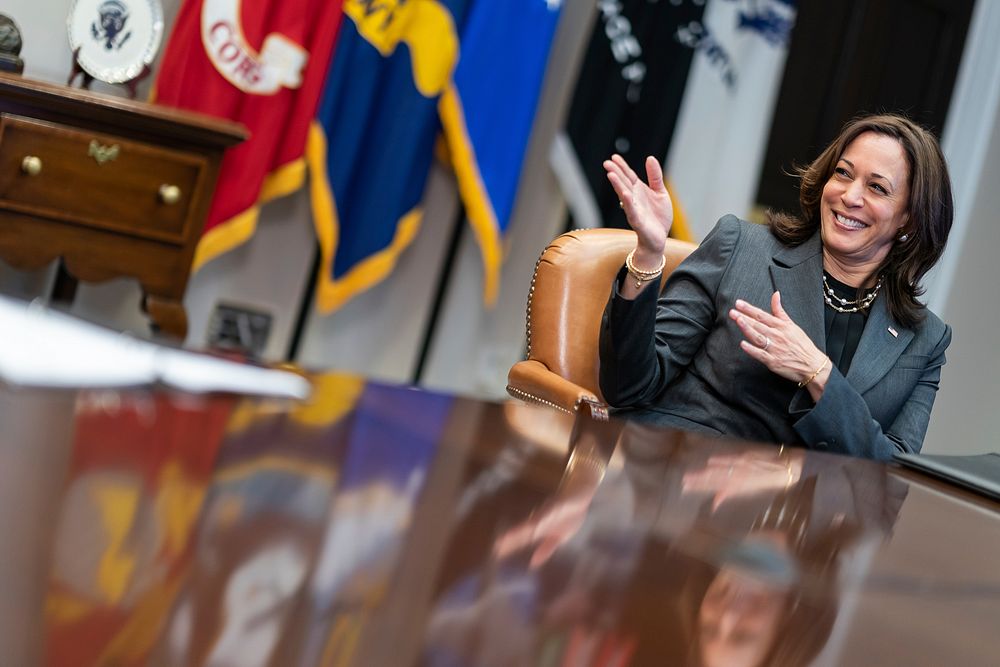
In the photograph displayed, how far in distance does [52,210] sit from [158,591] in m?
2.46

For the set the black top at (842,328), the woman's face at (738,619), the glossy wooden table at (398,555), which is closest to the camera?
the glossy wooden table at (398,555)

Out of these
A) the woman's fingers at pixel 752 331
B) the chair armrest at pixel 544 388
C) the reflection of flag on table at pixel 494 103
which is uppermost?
the reflection of flag on table at pixel 494 103

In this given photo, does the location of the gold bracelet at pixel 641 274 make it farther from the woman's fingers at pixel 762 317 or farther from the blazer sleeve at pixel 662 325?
the woman's fingers at pixel 762 317

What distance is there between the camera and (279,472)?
521 millimetres

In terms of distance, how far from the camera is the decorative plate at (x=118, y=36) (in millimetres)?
2826

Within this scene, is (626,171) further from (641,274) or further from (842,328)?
(842,328)

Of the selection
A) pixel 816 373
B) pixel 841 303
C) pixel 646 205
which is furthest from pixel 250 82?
pixel 816 373

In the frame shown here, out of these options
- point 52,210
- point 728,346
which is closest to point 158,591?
point 728,346

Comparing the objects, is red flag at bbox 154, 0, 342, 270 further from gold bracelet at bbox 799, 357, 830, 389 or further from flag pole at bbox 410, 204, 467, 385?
gold bracelet at bbox 799, 357, 830, 389

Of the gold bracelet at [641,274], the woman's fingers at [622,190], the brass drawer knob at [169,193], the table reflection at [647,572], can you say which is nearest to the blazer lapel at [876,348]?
the gold bracelet at [641,274]

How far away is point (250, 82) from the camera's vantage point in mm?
3086

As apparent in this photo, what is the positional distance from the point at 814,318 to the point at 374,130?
1.70 m

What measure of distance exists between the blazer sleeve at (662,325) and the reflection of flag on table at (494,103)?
1.30m

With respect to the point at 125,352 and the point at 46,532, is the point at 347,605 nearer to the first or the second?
the point at 46,532
